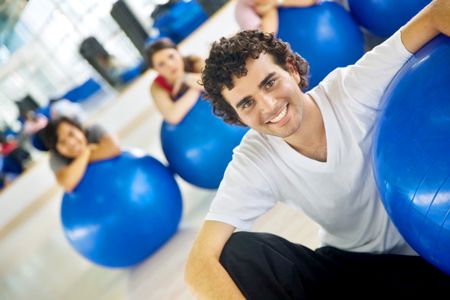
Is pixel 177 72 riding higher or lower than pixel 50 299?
higher

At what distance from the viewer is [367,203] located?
1238 millimetres

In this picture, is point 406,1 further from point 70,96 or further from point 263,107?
point 70,96

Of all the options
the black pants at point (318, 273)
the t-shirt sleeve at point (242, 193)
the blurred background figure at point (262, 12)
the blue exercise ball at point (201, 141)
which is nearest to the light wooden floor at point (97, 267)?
the blue exercise ball at point (201, 141)

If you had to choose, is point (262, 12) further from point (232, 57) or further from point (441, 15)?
point (441, 15)

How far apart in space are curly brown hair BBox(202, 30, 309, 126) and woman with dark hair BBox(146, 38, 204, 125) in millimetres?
1023

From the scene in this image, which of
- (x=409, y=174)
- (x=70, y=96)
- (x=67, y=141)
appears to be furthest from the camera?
(x=70, y=96)

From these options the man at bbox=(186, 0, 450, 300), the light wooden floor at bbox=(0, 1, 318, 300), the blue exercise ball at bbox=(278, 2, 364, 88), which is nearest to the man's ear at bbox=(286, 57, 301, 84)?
the man at bbox=(186, 0, 450, 300)

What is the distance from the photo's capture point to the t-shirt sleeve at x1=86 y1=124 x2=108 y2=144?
2.34 metres

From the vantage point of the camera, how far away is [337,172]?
1161 millimetres

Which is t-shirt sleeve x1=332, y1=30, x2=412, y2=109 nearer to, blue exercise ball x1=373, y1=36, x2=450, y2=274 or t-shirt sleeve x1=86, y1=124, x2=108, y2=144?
blue exercise ball x1=373, y1=36, x2=450, y2=274

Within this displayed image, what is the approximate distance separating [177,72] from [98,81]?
135 inches

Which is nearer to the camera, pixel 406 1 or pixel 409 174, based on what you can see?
pixel 409 174

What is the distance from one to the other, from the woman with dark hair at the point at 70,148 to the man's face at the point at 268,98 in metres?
1.31

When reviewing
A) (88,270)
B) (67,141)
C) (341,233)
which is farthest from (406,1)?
(88,270)
